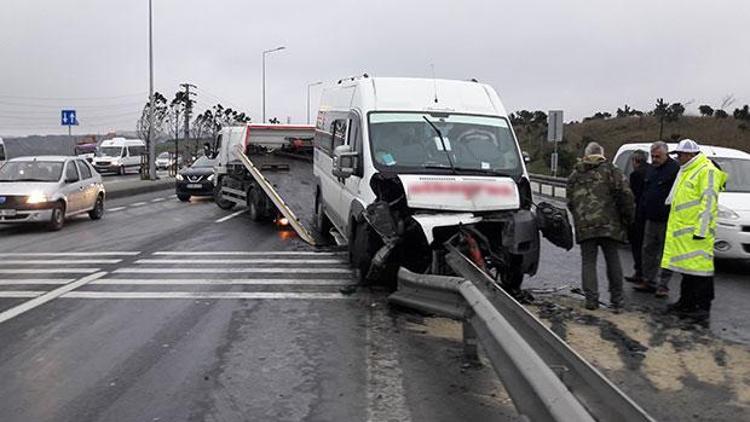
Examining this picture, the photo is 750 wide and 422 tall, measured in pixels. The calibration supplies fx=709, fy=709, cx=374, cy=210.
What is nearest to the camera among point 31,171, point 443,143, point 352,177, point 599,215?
point 599,215

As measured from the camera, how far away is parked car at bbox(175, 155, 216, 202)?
23703 millimetres

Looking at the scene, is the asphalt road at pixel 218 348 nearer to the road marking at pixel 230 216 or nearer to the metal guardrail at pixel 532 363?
the metal guardrail at pixel 532 363

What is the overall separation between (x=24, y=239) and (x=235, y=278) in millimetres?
6744

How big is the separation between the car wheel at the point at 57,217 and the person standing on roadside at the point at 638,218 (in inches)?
462

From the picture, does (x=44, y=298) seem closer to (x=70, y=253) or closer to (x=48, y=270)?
(x=48, y=270)

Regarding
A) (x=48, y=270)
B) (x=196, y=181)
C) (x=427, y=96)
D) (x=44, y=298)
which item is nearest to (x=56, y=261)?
(x=48, y=270)

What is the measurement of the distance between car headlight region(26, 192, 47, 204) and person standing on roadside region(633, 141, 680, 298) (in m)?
11.9

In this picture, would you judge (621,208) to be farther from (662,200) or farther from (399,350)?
(399,350)

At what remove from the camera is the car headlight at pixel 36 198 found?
1467cm

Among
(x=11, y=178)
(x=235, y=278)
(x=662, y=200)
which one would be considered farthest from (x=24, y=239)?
(x=662, y=200)

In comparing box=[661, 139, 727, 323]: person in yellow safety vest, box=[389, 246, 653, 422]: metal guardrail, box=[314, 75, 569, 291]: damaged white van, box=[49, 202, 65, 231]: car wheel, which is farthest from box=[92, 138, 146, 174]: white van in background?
box=[389, 246, 653, 422]: metal guardrail

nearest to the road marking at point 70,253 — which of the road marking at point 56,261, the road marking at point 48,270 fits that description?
the road marking at point 56,261

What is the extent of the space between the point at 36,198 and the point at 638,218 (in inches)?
465

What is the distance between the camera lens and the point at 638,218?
947cm
